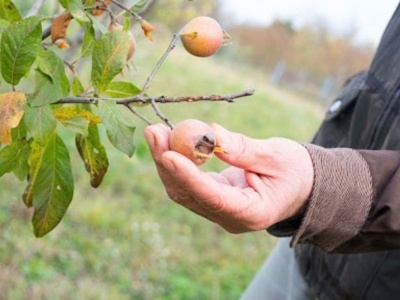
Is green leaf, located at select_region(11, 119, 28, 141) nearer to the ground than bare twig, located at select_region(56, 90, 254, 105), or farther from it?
nearer to the ground

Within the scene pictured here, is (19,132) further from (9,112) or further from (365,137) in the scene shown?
(365,137)

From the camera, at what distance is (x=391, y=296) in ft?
3.67

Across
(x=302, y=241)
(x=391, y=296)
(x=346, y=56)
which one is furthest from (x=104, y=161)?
(x=346, y=56)

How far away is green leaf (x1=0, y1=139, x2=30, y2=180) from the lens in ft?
2.71

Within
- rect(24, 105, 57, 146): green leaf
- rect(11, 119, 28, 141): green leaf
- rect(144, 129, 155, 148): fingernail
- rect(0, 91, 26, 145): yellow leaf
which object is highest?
rect(144, 129, 155, 148): fingernail

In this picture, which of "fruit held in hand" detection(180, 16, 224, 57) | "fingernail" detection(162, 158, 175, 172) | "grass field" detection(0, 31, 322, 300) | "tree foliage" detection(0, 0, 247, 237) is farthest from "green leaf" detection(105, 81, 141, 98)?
"grass field" detection(0, 31, 322, 300)

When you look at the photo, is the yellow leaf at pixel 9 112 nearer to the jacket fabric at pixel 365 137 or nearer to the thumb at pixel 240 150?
the thumb at pixel 240 150

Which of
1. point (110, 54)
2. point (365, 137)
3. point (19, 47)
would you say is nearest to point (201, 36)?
point (110, 54)

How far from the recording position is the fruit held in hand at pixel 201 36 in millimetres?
813

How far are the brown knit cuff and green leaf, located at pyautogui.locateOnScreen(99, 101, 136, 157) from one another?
0.83 ft

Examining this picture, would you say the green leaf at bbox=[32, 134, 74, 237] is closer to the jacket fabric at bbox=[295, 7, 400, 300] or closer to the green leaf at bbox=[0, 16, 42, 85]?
the green leaf at bbox=[0, 16, 42, 85]

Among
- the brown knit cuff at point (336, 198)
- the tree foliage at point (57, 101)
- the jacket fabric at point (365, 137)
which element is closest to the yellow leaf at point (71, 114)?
the tree foliage at point (57, 101)

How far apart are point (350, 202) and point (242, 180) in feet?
0.59

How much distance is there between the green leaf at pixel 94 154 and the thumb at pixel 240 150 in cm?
22
